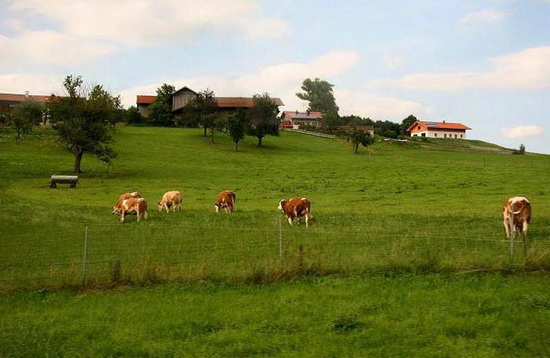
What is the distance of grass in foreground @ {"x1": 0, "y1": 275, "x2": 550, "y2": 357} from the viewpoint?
26.0 ft

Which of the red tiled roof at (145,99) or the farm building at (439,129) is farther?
the farm building at (439,129)

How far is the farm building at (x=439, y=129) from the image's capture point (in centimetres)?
14750

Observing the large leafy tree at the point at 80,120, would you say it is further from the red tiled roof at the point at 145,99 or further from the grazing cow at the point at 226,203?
the red tiled roof at the point at 145,99

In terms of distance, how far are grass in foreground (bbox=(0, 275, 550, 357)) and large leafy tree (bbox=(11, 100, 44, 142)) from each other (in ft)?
202

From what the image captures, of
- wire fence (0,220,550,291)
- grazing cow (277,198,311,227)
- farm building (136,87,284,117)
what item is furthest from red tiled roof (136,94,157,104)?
wire fence (0,220,550,291)

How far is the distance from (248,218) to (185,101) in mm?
91181

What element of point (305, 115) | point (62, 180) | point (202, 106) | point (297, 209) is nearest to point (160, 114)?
point (202, 106)

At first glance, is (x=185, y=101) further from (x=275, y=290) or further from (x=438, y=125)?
(x=275, y=290)

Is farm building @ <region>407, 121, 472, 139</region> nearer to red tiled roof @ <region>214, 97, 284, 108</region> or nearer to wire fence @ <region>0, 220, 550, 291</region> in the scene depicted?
red tiled roof @ <region>214, 97, 284, 108</region>

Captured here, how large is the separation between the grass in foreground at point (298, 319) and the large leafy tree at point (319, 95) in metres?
157

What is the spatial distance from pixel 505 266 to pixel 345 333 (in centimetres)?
512

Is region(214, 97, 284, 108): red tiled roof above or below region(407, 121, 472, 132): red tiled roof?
above

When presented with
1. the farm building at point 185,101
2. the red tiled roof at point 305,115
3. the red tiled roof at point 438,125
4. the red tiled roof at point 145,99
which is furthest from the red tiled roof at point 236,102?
the red tiled roof at point 438,125

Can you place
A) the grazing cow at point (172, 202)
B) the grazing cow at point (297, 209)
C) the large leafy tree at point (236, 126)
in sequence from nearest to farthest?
the grazing cow at point (297, 209), the grazing cow at point (172, 202), the large leafy tree at point (236, 126)
